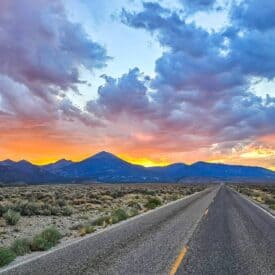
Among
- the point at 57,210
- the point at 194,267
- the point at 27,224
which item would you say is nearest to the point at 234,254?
the point at 194,267

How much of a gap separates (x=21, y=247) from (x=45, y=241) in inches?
54.7

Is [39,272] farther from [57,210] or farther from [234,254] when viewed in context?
[57,210]

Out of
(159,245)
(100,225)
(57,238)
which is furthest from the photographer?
(100,225)

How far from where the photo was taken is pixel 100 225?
22.9m

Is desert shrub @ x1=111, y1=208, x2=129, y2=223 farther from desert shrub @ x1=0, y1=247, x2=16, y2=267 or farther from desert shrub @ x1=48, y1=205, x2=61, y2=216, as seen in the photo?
desert shrub @ x1=0, y1=247, x2=16, y2=267

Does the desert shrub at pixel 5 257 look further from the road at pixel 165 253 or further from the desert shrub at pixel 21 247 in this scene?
the desert shrub at pixel 21 247

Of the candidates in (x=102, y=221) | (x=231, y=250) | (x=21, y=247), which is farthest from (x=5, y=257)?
(x=102, y=221)

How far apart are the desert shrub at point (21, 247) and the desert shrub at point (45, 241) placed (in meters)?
0.19

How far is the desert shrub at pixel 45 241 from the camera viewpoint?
14711mm

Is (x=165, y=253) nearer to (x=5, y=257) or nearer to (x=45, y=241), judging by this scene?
(x=5, y=257)

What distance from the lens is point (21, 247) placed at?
1413cm

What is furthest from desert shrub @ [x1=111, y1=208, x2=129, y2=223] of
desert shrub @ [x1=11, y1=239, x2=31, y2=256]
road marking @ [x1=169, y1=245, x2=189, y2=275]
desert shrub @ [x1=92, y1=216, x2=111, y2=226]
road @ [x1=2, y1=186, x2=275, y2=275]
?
road marking @ [x1=169, y1=245, x2=189, y2=275]

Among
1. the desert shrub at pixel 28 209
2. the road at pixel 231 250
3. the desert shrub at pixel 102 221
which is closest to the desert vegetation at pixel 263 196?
the desert shrub at pixel 102 221

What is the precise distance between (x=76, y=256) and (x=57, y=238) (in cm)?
438
